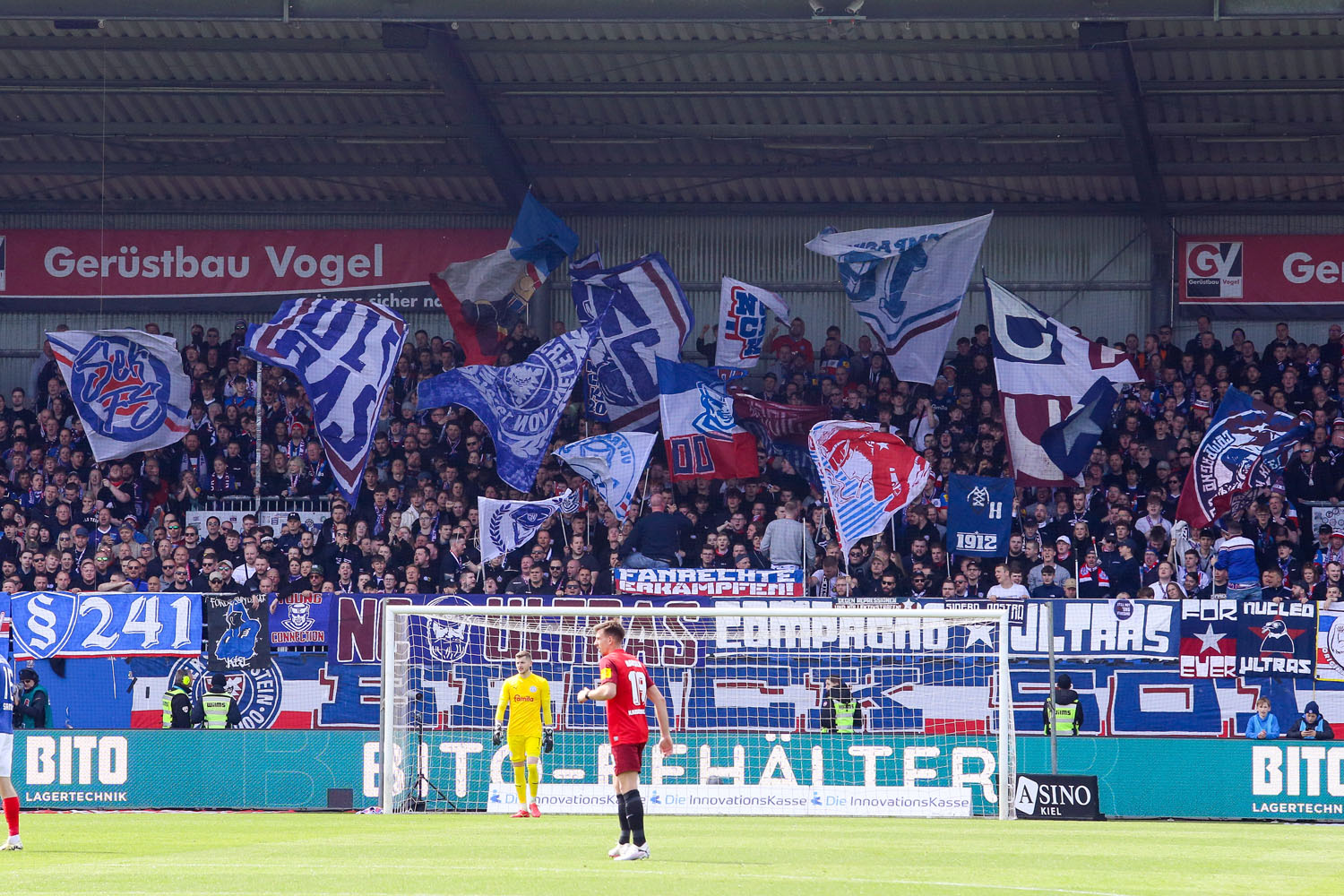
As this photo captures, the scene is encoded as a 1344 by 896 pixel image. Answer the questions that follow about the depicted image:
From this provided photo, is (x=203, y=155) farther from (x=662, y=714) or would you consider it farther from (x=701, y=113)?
(x=662, y=714)

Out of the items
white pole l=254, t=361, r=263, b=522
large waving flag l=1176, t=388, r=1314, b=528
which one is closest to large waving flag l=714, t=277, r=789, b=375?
large waving flag l=1176, t=388, r=1314, b=528

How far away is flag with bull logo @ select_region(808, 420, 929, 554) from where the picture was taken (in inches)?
936

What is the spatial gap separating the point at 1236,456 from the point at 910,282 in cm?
553

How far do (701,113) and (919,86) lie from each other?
360 centimetres

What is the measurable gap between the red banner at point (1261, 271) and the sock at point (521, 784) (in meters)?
17.3

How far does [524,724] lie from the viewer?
1880 cm

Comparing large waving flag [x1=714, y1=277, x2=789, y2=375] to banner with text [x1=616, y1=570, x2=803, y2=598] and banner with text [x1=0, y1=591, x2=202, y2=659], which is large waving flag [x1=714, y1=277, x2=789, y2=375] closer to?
banner with text [x1=616, y1=570, x2=803, y2=598]

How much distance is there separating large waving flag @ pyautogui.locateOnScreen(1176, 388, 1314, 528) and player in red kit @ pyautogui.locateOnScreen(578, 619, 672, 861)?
12742 mm

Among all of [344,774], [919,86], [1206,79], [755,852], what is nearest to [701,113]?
[919,86]

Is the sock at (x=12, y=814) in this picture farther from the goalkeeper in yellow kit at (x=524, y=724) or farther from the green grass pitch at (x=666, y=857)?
the goalkeeper in yellow kit at (x=524, y=724)

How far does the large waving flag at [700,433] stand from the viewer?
2548 centimetres

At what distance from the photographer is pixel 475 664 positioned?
73.0 feet

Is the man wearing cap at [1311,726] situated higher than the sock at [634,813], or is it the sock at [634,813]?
the sock at [634,813]

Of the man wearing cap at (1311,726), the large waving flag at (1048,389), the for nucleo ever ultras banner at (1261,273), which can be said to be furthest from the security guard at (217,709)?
the for nucleo ever ultras banner at (1261,273)
